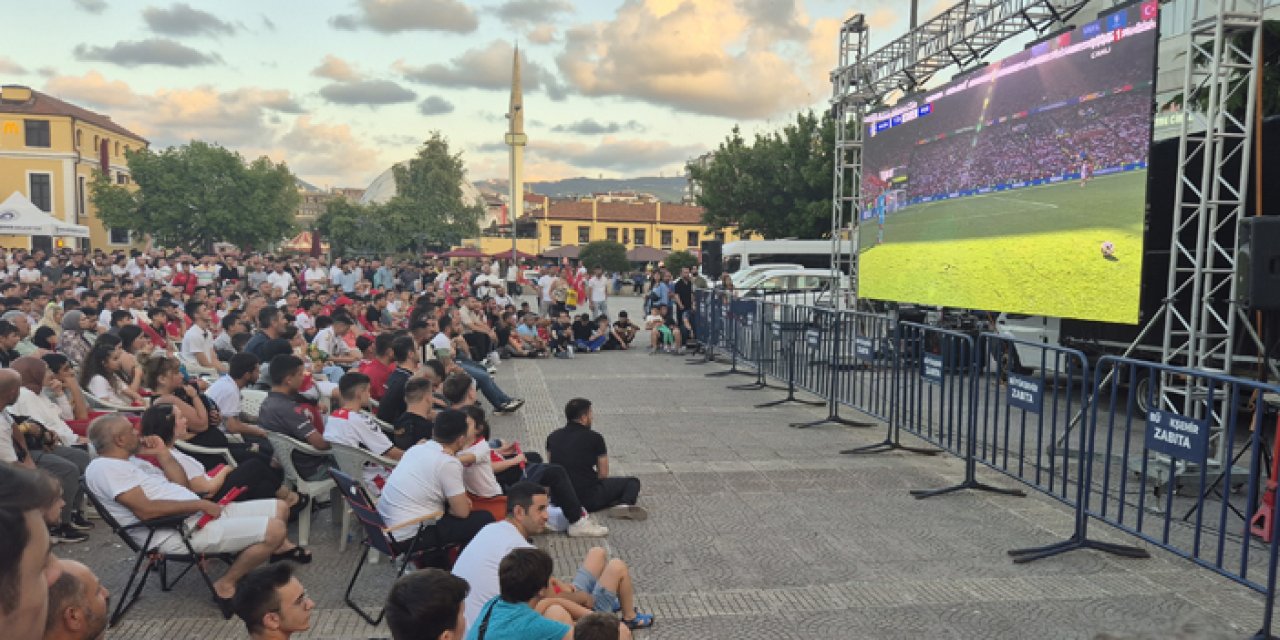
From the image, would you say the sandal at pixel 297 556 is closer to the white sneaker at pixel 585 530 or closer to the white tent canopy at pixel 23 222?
the white sneaker at pixel 585 530

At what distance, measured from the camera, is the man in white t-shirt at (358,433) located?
19.8 ft

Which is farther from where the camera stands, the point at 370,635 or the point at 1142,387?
the point at 1142,387

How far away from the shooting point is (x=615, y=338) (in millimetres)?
19062

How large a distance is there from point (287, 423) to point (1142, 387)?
9783 millimetres

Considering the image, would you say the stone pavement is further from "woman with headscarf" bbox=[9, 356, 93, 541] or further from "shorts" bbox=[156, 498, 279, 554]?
"shorts" bbox=[156, 498, 279, 554]

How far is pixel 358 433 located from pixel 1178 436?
5161 millimetres

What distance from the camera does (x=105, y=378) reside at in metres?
7.60

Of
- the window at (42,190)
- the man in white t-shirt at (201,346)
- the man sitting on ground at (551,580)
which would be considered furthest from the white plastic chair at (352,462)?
the window at (42,190)

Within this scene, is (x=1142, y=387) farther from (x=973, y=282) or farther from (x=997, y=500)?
(x=997, y=500)

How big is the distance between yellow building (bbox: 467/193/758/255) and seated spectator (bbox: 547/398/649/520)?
70.8 meters

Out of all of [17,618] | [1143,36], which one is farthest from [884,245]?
[17,618]

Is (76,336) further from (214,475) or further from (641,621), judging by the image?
(641,621)

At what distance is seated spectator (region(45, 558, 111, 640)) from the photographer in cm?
268

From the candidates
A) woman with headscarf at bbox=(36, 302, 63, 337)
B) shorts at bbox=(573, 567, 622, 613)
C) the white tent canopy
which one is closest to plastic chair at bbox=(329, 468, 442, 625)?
shorts at bbox=(573, 567, 622, 613)
